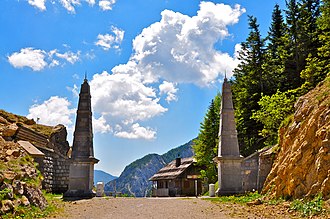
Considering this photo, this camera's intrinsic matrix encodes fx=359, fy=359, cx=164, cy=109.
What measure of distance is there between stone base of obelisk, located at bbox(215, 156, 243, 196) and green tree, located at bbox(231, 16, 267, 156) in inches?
694

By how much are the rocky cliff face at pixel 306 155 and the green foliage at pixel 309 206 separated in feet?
0.98

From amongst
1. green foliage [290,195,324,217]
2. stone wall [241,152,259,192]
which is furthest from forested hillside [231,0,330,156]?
green foliage [290,195,324,217]

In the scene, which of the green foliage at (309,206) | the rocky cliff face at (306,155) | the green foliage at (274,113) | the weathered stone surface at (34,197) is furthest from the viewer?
the green foliage at (274,113)

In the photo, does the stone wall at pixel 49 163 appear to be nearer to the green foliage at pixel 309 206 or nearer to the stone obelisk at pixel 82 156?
the stone obelisk at pixel 82 156

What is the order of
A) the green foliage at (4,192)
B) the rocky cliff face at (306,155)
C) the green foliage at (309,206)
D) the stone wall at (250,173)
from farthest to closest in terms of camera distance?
the stone wall at (250,173) < the rocky cliff face at (306,155) < the green foliage at (4,192) < the green foliage at (309,206)

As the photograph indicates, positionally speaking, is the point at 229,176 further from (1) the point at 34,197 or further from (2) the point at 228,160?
(1) the point at 34,197

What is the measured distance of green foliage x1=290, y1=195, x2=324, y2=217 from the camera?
11.0m

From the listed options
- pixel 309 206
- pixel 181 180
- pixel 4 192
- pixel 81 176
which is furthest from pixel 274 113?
pixel 4 192

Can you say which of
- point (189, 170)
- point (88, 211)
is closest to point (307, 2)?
point (189, 170)

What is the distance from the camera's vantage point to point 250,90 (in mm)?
41781

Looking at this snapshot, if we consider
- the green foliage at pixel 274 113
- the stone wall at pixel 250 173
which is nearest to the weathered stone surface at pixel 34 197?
the stone wall at pixel 250 173

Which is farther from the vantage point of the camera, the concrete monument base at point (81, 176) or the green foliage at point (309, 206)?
the concrete monument base at point (81, 176)

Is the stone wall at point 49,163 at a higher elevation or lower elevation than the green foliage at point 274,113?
lower

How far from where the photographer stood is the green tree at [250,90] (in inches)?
1563
